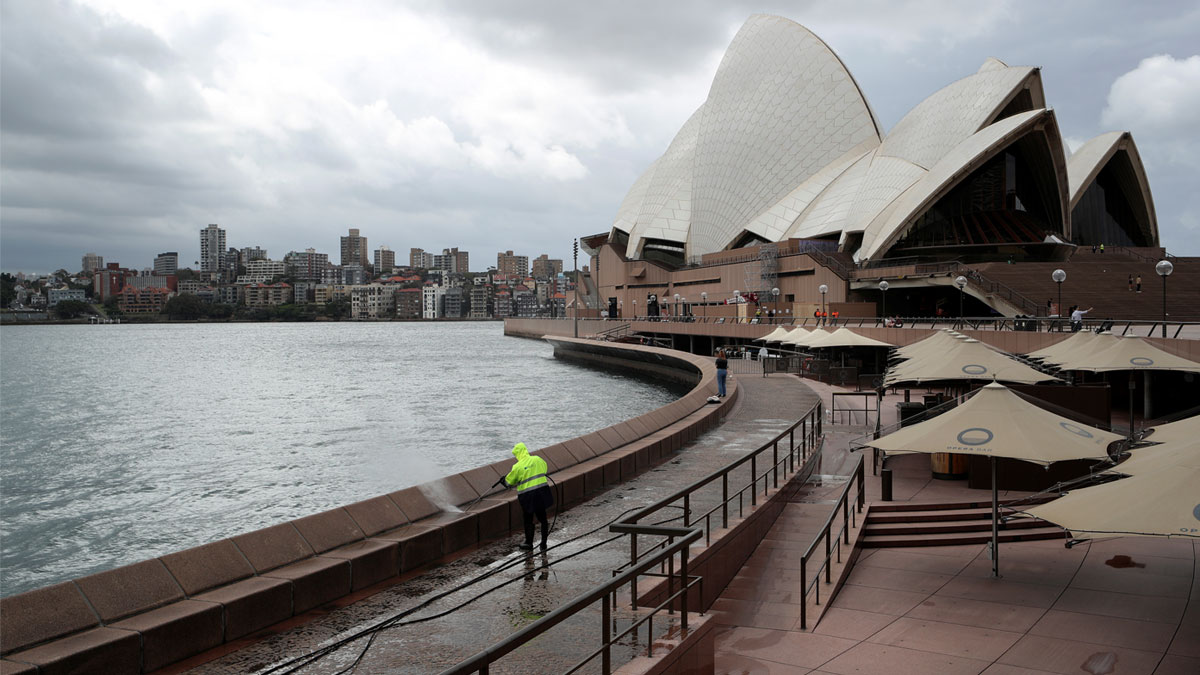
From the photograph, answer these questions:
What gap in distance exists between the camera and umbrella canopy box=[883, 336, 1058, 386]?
12547mm

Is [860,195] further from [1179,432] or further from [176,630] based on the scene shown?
[176,630]

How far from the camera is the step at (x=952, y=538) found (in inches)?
374

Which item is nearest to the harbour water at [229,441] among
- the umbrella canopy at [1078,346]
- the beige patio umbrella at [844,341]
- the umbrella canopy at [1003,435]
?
the beige patio umbrella at [844,341]

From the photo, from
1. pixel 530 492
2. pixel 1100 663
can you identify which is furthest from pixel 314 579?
pixel 1100 663

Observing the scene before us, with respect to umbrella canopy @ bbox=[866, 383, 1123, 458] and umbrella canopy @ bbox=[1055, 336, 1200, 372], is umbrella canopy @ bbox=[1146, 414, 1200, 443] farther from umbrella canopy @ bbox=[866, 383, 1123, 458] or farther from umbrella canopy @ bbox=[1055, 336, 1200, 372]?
umbrella canopy @ bbox=[1055, 336, 1200, 372]

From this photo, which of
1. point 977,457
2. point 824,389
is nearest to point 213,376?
point 824,389

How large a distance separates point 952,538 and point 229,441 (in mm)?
22969

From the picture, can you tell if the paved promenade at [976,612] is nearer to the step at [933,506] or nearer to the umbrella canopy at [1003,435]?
the step at [933,506]

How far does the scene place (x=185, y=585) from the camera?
18.2ft

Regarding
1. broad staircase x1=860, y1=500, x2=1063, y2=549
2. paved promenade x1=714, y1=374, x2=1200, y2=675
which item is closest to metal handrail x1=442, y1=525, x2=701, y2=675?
paved promenade x1=714, y1=374, x2=1200, y2=675

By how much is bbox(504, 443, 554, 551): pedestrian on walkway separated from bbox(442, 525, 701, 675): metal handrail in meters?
1.83

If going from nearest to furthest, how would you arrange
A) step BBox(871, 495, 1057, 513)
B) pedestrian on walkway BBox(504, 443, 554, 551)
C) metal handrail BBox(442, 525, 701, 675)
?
1. metal handrail BBox(442, 525, 701, 675)
2. pedestrian on walkway BBox(504, 443, 554, 551)
3. step BBox(871, 495, 1057, 513)

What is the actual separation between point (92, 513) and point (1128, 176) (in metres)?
67.2

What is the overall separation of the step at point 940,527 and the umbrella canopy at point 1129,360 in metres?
4.60
